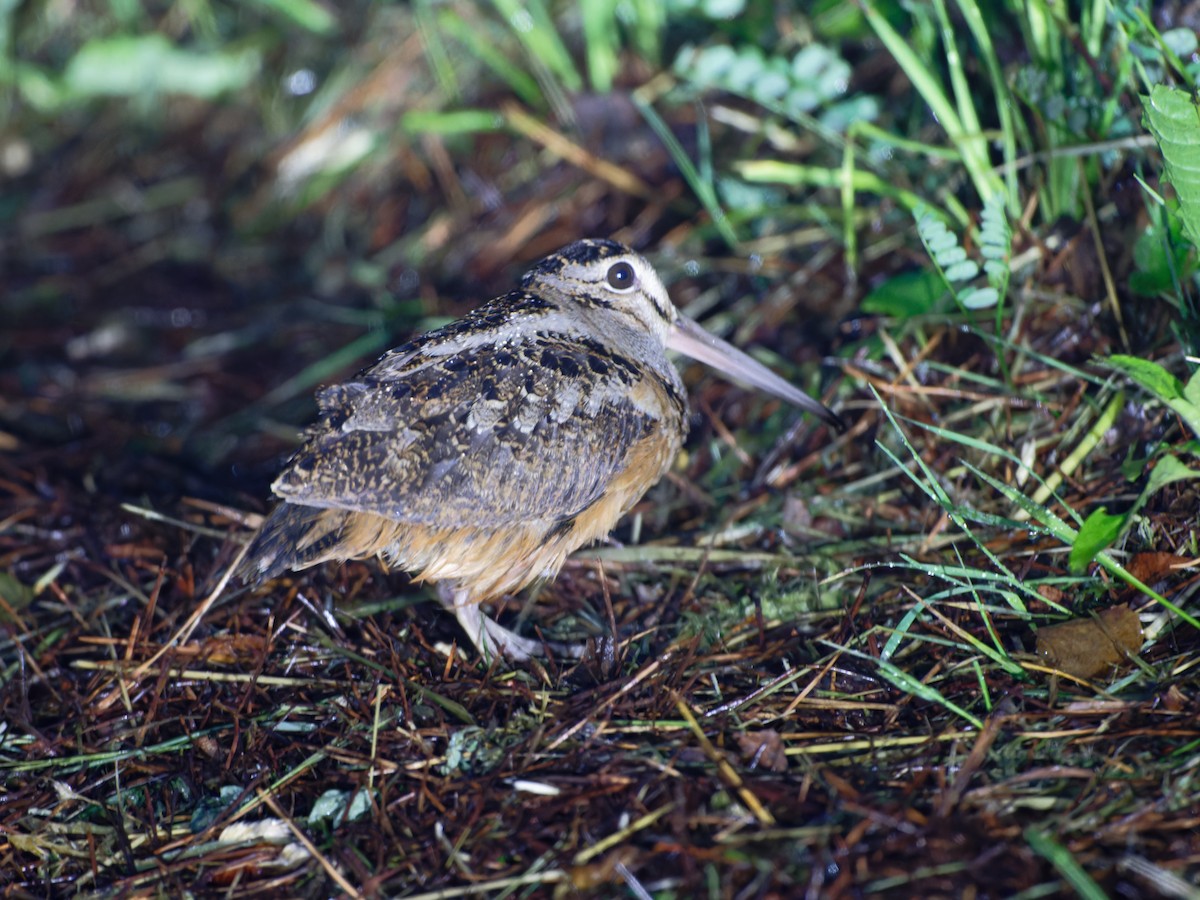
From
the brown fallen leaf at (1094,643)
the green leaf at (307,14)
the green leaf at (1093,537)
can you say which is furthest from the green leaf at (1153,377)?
the green leaf at (307,14)

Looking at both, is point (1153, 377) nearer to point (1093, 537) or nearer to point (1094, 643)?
point (1093, 537)

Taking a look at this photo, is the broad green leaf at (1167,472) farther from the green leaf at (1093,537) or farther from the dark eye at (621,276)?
the dark eye at (621,276)

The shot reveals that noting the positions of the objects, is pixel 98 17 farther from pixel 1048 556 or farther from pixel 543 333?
pixel 1048 556

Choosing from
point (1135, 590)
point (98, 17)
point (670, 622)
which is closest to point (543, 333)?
point (670, 622)

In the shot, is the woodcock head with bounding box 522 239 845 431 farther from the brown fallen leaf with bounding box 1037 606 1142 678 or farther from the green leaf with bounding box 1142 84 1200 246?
the green leaf with bounding box 1142 84 1200 246

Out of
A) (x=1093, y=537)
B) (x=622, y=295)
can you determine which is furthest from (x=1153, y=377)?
(x=622, y=295)

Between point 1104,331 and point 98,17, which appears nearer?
point 1104,331

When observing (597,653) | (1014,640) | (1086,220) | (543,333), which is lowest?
(1014,640)
